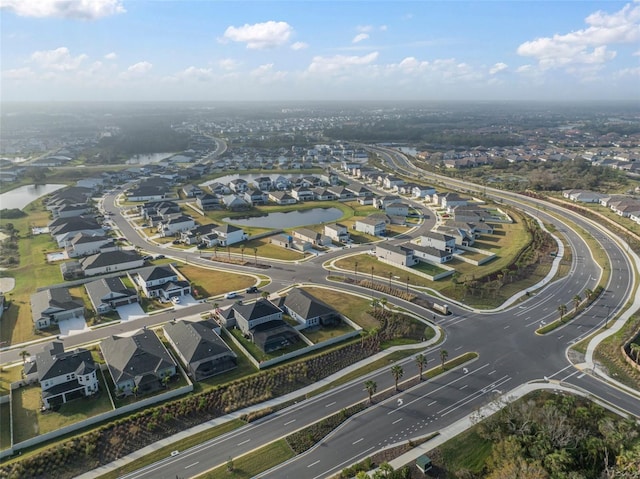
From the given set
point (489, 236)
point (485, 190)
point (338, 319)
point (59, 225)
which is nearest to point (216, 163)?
point (59, 225)

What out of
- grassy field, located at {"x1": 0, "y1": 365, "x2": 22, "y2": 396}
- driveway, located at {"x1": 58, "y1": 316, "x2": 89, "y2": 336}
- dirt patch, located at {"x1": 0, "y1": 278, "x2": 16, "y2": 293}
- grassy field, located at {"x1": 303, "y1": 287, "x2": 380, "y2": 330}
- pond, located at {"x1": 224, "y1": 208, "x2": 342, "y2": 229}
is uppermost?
grassy field, located at {"x1": 303, "y1": 287, "x2": 380, "y2": 330}

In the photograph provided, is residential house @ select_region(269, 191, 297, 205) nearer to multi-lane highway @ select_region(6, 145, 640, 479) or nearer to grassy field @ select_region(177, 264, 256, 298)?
grassy field @ select_region(177, 264, 256, 298)

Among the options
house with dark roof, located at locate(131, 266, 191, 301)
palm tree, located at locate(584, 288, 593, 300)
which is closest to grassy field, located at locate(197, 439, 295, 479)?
house with dark roof, located at locate(131, 266, 191, 301)

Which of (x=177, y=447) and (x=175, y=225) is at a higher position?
(x=175, y=225)

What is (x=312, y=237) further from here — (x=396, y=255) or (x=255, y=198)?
(x=255, y=198)

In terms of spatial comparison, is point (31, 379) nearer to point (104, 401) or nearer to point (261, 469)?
point (104, 401)

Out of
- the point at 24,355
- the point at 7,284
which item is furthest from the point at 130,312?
the point at 7,284
